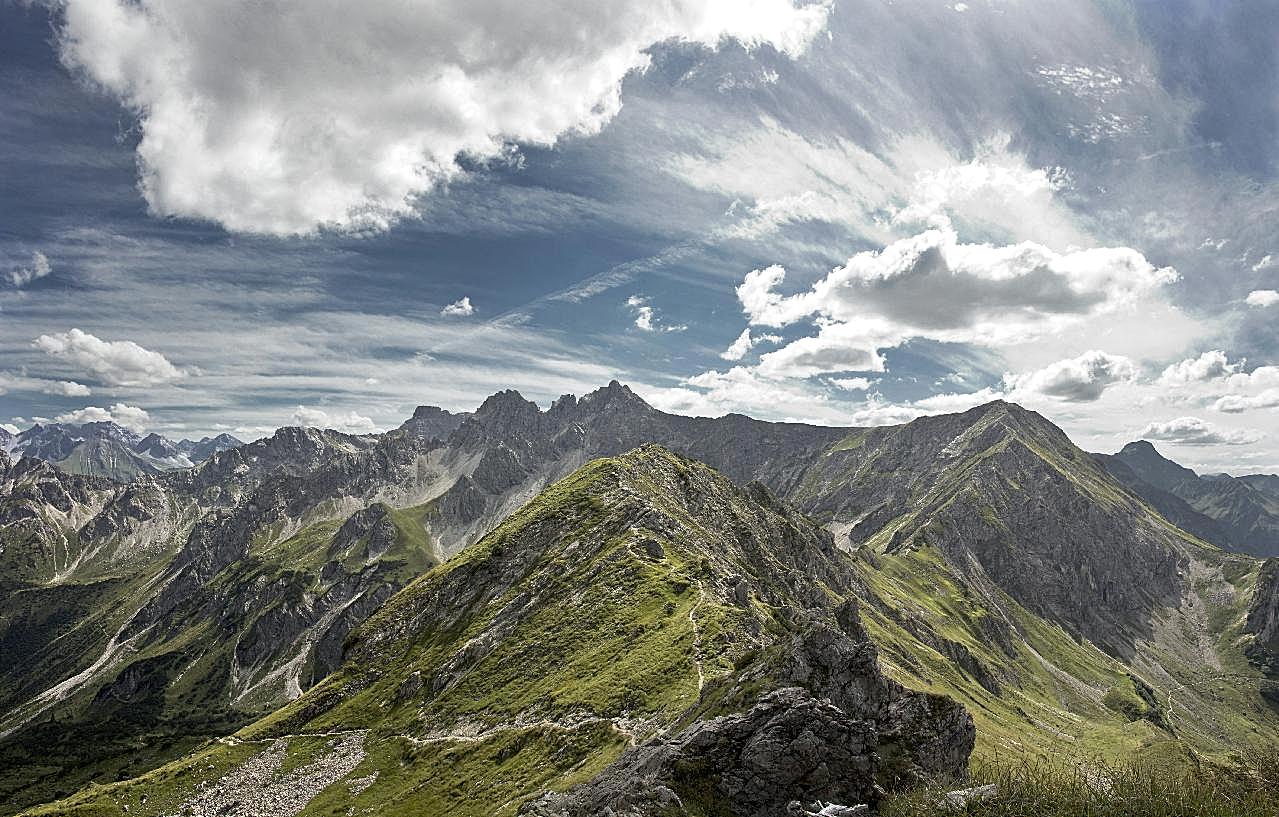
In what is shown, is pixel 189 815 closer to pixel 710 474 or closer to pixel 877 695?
pixel 877 695

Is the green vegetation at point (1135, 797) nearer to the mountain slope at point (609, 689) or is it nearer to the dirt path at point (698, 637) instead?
the mountain slope at point (609, 689)

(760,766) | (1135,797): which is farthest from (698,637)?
(1135,797)

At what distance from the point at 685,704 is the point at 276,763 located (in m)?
78.6

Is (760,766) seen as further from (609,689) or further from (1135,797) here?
(609,689)

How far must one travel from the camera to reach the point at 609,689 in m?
73.2

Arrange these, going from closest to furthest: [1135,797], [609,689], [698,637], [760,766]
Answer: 1. [1135,797]
2. [760,766]
3. [609,689]
4. [698,637]

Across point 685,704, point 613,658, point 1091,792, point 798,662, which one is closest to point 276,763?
point 613,658

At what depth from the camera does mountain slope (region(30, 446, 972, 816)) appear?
34375 millimetres

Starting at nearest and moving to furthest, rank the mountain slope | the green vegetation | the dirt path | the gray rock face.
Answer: the green vegetation → the gray rock face → the mountain slope → the dirt path

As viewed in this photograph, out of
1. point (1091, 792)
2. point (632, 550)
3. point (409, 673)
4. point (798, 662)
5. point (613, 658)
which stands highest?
point (1091, 792)

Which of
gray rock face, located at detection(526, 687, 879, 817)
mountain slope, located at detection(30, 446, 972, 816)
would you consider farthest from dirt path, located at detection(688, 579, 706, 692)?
gray rock face, located at detection(526, 687, 879, 817)

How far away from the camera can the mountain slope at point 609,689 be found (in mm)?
34375

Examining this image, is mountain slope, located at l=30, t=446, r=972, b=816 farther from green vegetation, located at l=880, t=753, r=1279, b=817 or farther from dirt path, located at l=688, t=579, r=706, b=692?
green vegetation, located at l=880, t=753, r=1279, b=817

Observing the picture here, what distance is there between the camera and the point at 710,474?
602 ft
